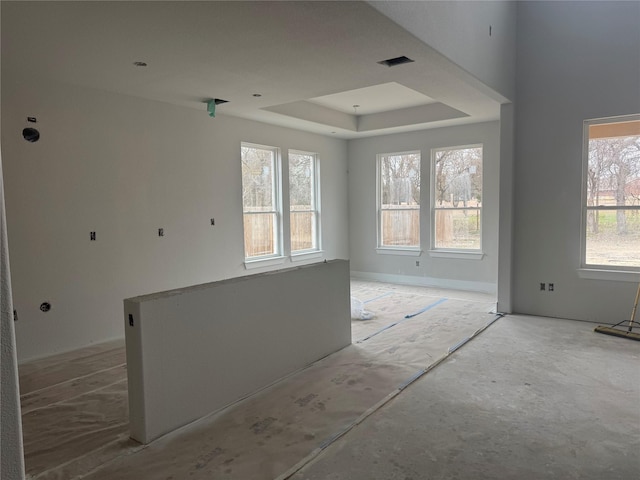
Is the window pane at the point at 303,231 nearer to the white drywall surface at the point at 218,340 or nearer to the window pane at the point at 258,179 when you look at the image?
the window pane at the point at 258,179

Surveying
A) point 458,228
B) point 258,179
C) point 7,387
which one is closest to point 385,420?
point 7,387

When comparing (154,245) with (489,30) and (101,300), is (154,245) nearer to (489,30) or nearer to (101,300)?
(101,300)

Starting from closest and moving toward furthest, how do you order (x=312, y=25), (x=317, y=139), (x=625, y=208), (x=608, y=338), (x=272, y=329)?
1. (x=312, y=25)
2. (x=272, y=329)
3. (x=608, y=338)
4. (x=625, y=208)
5. (x=317, y=139)

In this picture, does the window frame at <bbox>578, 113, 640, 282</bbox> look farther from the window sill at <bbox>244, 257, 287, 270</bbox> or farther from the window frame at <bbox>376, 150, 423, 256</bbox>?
the window sill at <bbox>244, 257, 287, 270</bbox>

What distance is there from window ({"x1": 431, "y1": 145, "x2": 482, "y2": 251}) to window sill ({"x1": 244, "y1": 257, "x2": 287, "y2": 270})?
8.73ft

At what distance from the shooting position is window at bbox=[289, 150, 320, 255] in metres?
7.29

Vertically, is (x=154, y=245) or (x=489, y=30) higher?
(x=489, y=30)

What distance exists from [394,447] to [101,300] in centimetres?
345

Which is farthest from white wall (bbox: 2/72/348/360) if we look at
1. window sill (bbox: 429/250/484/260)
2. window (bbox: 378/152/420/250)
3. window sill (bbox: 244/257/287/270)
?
window sill (bbox: 429/250/484/260)

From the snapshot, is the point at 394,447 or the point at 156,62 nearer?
the point at 394,447

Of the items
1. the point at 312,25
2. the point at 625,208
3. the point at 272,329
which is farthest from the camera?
the point at 625,208

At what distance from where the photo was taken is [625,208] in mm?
4859

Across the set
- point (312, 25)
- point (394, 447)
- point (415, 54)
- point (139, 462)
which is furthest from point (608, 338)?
point (139, 462)

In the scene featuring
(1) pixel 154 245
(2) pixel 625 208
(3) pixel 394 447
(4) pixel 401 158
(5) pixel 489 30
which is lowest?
(3) pixel 394 447
